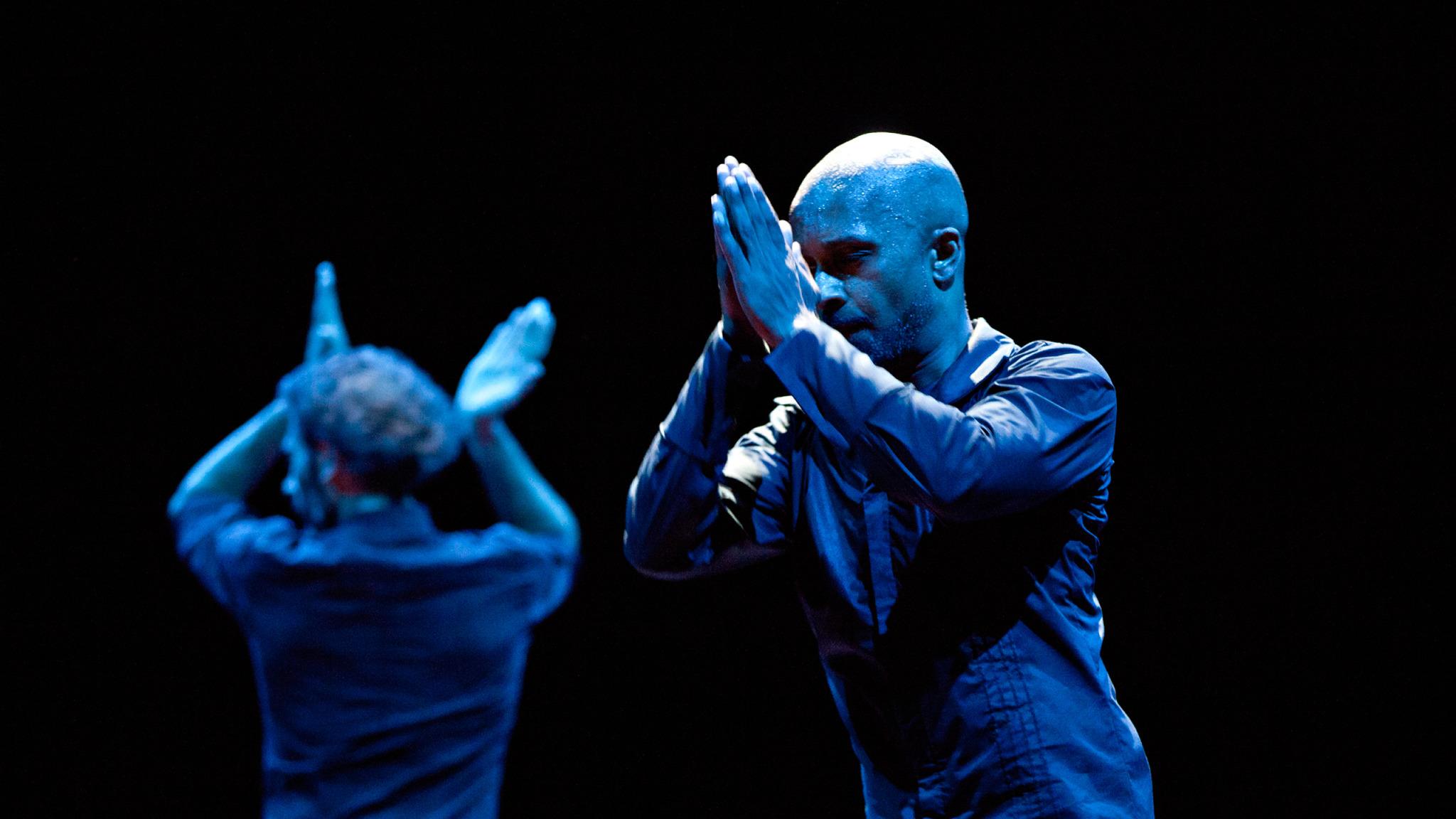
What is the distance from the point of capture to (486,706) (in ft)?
3.97

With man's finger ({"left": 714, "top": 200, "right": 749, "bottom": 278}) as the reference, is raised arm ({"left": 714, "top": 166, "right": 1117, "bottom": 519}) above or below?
below

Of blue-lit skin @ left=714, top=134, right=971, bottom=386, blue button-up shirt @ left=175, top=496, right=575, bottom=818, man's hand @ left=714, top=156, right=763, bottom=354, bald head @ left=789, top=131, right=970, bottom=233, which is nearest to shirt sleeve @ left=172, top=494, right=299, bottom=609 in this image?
blue button-up shirt @ left=175, top=496, right=575, bottom=818

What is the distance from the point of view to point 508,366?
1.25m

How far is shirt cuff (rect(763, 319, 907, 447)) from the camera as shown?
151 cm

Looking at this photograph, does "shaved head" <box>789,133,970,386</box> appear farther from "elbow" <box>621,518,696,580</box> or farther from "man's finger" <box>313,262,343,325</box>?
"man's finger" <box>313,262,343,325</box>

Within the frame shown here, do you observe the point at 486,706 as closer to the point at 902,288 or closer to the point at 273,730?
the point at 273,730

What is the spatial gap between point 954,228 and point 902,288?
144 mm

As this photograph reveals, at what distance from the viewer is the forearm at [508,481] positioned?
4.01ft

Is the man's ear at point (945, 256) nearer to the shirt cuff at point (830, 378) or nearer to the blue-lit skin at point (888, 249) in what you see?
the blue-lit skin at point (888, 249)

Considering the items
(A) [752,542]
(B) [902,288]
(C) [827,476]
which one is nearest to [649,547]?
(A) [752,542]

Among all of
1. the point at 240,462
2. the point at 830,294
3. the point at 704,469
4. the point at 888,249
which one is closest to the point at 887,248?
the point at 888,249

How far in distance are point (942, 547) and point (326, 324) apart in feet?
2.82

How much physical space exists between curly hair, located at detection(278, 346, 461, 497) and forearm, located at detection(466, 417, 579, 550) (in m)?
0.05

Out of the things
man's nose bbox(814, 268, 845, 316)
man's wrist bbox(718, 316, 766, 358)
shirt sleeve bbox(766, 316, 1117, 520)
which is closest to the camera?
shirt sleeve bbox(766, 316, 1117, 520)
